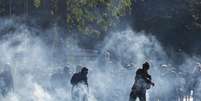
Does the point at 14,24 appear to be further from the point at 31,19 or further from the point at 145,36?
the point at 145,36

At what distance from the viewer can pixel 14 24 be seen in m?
32.0

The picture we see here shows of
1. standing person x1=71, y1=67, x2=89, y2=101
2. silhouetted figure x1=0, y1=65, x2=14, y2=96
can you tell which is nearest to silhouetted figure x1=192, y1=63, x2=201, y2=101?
standing person x1=71, y1=67, x2=89, y2=101

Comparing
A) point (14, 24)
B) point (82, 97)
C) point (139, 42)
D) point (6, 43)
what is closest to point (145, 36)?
point (139, 42)

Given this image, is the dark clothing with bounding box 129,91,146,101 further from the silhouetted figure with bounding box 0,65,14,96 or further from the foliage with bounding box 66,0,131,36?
the foliage with bounding box 66,0,131,36

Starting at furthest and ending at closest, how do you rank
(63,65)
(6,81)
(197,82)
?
(63,65) < (197,82) < (6,81)

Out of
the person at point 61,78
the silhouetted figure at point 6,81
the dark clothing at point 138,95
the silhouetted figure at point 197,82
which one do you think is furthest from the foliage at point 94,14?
the dark clothing at point 138,95

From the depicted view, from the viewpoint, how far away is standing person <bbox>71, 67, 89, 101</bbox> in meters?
21.8

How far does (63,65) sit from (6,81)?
7.07 meters

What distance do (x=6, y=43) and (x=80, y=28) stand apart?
1009cm

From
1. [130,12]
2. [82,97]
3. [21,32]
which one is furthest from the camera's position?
[130,12]

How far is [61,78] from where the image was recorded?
78.9ft

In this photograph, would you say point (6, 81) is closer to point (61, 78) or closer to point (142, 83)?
point (61, 78)

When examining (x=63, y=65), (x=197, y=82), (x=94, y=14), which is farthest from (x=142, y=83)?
(x=94, y=14)

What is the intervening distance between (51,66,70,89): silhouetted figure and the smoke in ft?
1.00
